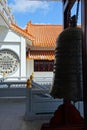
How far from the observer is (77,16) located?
280 cm

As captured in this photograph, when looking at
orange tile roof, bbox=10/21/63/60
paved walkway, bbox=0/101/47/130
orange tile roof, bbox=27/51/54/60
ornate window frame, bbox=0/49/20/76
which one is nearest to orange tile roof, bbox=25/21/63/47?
orange tile roof, bbox=10/21/63/60

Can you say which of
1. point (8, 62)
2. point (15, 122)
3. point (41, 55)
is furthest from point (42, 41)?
point (15, 122)

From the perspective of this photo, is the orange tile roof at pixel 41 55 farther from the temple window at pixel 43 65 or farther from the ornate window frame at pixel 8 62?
the ornate window frame at pixel 8 62

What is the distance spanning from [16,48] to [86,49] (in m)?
9.59

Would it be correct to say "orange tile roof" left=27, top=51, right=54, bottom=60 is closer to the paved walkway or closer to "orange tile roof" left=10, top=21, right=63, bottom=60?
"orange tile roof" left=10, top=21, right=63, bottom=60

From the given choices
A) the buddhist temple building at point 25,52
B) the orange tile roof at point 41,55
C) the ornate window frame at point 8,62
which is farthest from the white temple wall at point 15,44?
the orange tile roof at point 41,55

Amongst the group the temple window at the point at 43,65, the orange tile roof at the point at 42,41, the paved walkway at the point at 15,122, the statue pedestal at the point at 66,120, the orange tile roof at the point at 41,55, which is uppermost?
the orange tile roof at the point at 42,41

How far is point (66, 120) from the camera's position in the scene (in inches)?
106

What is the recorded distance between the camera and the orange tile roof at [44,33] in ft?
42.9

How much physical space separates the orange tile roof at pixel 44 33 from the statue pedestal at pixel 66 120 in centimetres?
1009

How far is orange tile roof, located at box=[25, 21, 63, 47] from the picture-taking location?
13062mm

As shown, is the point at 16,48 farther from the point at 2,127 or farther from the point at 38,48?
the point at 2,127

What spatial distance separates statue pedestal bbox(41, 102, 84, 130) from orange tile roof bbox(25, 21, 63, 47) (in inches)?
397

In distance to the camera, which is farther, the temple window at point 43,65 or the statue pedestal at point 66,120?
the temple window at point 43,65
